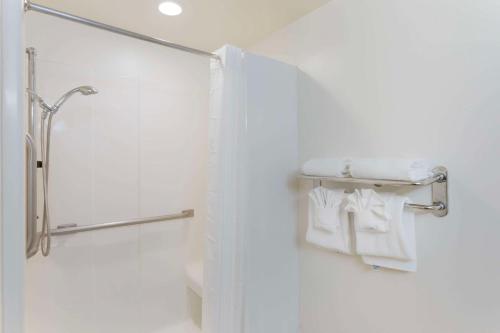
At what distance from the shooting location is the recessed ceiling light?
1423mm

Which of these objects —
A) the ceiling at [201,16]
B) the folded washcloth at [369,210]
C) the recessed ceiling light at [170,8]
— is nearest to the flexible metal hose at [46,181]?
the ceiling at [201,16]

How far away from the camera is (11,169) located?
28.6 inches

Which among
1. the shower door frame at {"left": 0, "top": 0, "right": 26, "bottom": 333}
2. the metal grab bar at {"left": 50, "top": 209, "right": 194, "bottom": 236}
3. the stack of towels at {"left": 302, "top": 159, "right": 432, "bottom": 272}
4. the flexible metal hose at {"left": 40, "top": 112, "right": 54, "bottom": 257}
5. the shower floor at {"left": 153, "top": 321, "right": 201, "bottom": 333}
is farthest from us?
the shower floor at {"left": 153, "top": 321, "right": 201, "bottom": 333}

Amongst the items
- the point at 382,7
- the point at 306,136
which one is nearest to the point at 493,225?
the point at 306,136

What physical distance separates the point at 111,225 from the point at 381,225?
1.54 metres

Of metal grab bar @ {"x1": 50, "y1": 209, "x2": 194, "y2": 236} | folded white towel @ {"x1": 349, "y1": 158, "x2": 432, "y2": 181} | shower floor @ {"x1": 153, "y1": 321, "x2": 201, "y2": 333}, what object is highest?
folded white towel @ {"x1": 349, "y1": 158, "x2": 432, "y2": 181}

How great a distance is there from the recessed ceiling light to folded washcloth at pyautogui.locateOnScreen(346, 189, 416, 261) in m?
1.34

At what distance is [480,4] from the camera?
0.95 m

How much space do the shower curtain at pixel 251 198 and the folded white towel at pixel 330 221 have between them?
0.25 meters

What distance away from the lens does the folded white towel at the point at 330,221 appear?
1230 mm

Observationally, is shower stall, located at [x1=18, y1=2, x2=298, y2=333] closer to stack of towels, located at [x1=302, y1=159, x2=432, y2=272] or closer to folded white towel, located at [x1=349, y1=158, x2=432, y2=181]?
stack of towels, located at [x1=302, y1=159, x2=432, y2=272]

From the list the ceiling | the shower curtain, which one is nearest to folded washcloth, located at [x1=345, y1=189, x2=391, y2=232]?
the shower curtain

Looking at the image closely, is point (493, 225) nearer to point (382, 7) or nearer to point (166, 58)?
point (382, 7)

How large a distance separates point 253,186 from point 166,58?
122 centimetres
